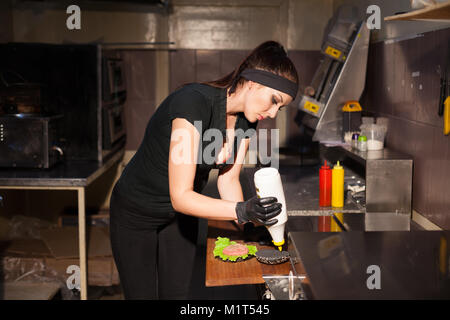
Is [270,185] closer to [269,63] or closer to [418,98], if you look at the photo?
[269,63]

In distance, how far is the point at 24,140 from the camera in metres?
3.16

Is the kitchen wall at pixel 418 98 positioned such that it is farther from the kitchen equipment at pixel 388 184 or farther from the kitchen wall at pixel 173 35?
the kitchen wall at pixel 173 35

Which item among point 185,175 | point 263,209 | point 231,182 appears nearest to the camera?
point 263,209

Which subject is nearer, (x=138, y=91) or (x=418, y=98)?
(x=418, y=98)

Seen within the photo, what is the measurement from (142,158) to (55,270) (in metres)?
1.66

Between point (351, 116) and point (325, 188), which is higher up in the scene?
point (351, 116)

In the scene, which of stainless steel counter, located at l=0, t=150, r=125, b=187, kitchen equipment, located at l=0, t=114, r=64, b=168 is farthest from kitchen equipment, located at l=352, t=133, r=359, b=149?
kitchen equipment, located at l=0, t=114, r=64, b=168

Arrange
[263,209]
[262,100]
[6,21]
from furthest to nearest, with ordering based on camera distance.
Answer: [6,21], [262,100], [263,209]

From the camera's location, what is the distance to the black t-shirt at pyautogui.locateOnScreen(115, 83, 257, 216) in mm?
1780

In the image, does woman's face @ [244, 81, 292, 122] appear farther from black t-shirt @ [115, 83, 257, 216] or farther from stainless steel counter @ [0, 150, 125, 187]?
stainless steel counter @ [0, 150, 125, 187]

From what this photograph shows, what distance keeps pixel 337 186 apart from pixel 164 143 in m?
0.91

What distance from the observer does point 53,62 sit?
139 inches

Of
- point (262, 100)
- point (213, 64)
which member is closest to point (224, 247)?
point (262, 100)

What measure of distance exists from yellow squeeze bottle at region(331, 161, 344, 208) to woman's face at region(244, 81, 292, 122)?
0.70 meters
